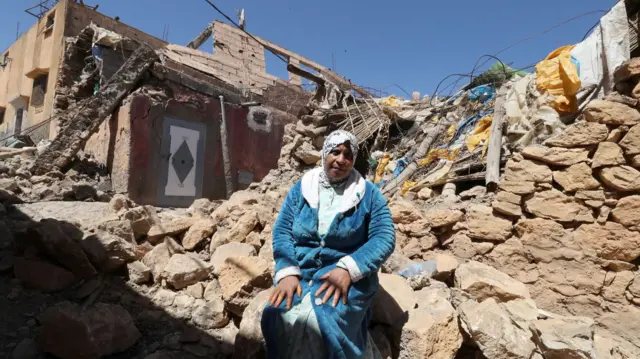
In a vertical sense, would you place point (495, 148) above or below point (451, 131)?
below

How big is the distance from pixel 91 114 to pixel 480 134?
664cm

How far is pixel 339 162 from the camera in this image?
74.7 inches

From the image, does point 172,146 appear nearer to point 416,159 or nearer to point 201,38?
point 416,159

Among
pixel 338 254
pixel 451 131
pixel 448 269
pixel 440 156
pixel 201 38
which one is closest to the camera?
pixel 338 254

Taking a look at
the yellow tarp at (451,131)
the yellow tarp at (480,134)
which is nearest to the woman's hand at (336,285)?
Result: the yellow tarp at (480,134)

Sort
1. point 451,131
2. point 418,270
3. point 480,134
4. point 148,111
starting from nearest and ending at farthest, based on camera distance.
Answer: point 418,270 → point 480,134 → point 451,131 → point 148,111

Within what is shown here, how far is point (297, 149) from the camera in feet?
19.3

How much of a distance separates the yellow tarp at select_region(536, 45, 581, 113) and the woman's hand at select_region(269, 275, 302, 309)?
9.00 feet

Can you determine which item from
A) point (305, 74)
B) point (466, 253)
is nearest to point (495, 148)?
point (466, 253)

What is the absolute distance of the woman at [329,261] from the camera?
1.64 metres

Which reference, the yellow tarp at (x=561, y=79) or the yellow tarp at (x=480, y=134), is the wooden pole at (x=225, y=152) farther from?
the yellow tarp at (x=561, y=79)

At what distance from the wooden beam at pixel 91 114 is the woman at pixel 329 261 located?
243 inches

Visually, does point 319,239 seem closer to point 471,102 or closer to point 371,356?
point 371,356

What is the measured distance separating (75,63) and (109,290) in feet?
27.7
